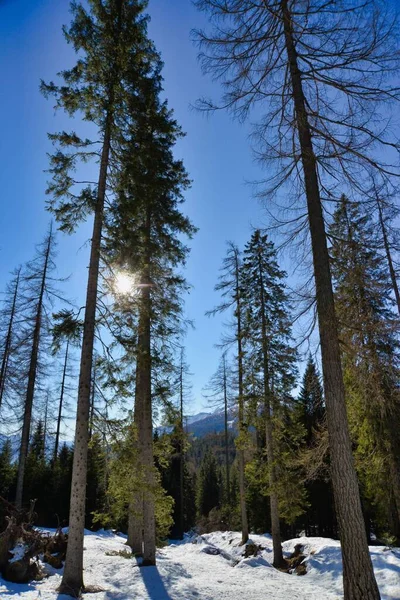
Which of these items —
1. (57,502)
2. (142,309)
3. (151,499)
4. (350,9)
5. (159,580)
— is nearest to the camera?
(350,9)

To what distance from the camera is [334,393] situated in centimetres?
562

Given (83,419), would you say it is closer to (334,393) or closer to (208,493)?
(334,393)

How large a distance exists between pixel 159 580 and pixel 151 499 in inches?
65.5

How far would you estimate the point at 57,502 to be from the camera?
22.5 m

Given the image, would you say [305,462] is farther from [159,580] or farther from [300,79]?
[300,79]

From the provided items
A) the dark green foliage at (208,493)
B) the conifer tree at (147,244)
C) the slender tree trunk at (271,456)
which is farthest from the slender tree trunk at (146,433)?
the dark green foliage at (208,493)

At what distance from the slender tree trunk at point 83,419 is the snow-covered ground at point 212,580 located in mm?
473

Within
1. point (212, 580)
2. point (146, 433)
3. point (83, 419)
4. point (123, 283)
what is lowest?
point (212, 580)

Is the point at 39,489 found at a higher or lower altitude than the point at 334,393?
lower

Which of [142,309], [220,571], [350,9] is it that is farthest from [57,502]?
[350,9]

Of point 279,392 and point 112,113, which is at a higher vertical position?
point 112,113

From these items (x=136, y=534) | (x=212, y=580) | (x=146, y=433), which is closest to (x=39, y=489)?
(x=136, y=534)

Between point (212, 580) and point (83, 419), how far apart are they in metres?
5.91

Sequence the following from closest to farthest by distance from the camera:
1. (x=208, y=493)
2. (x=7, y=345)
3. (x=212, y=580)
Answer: (x=212, y=580)
(x=7, y=345)
(x=208, y=493)
